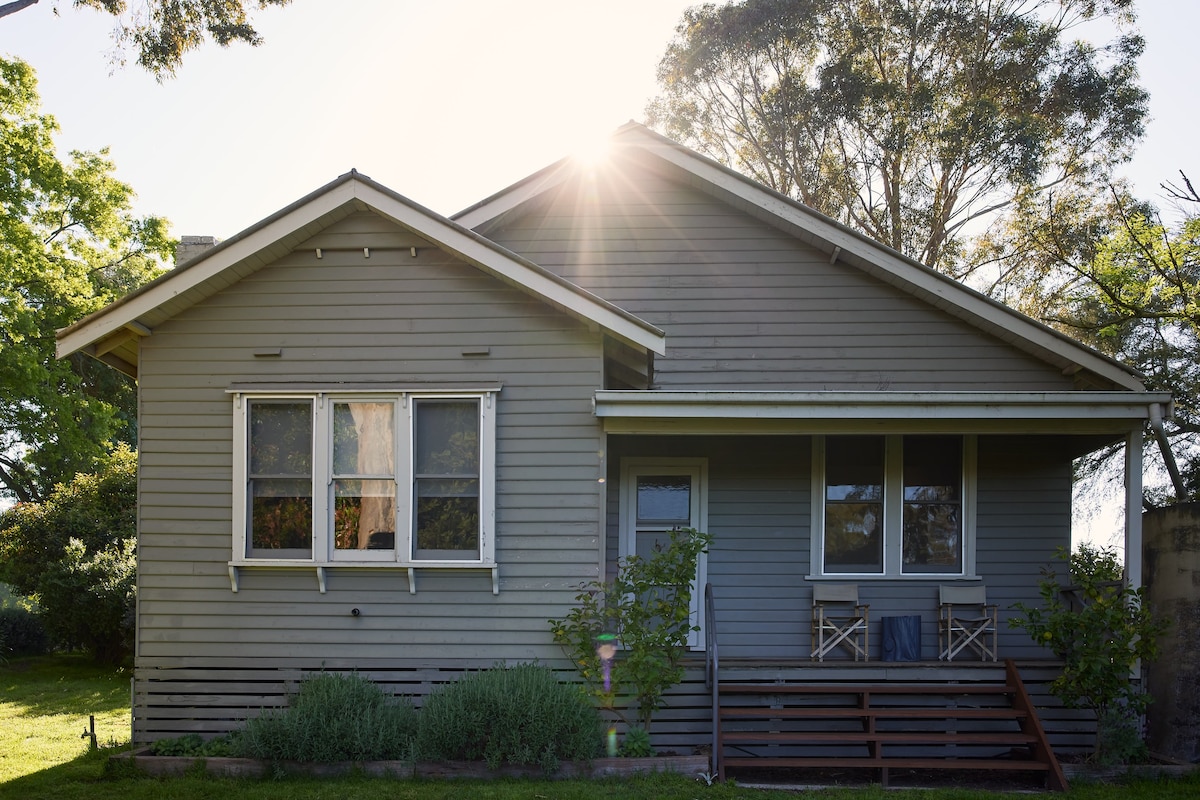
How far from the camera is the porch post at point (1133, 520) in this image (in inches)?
356

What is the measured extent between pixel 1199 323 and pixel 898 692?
10.5 meters

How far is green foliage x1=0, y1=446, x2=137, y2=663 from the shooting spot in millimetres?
16953

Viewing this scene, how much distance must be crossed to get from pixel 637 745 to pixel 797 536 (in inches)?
123

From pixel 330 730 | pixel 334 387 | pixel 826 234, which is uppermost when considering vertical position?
pixel 826 234

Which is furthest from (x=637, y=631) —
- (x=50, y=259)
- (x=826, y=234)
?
(x=50, y=259)

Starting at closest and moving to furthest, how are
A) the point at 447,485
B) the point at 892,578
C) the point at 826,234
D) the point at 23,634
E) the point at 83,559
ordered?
the point at 447,485 → the point at 892,578 → the point at 826,234 → the point at 83,559 → the point at 23,634

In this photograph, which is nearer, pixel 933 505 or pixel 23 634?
pixel 933 505

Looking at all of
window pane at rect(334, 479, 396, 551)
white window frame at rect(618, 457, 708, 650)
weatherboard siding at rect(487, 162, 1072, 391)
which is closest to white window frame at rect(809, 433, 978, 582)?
weatherboard siding at rect(487, 162, 1072, 391)

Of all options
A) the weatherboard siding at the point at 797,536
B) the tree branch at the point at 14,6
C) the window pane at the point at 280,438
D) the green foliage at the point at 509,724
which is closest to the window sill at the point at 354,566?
the window pane at the point at 280,438

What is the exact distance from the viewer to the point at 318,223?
912 cm

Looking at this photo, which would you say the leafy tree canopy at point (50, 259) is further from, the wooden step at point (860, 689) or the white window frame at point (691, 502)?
the wooden step at point (860, 689)

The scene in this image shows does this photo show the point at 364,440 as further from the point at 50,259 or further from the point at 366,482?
the point at 50,259

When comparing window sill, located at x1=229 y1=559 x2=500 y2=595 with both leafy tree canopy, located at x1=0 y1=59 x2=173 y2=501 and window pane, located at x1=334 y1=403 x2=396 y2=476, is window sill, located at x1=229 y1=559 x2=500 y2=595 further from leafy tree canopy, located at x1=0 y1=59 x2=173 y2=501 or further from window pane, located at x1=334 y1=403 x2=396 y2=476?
leafy tree canopy, located at x1=0 y1=59 x2=173 y2=501

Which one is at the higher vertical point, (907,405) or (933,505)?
(907,405)
